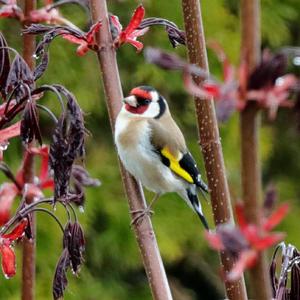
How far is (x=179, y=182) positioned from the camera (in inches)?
81.0

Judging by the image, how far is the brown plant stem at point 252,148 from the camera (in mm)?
557

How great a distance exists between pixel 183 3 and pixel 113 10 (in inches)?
130

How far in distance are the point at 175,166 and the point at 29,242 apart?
2.16 ft

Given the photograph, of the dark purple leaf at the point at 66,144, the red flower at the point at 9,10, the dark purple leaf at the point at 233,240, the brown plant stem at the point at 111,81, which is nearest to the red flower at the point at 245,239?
the dark purple leaf at the point at 233,240

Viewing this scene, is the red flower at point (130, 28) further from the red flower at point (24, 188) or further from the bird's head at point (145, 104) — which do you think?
the bird's head at point (145, 104)

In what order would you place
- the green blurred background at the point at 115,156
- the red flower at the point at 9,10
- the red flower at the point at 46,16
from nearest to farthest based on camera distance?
the red flower at the point at 9,10, the red flower at the point at 46,16, the green blurred background at the point at 115,156

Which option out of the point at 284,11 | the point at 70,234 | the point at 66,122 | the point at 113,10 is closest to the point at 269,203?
the point at 66,122

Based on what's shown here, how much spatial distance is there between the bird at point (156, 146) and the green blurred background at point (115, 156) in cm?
165

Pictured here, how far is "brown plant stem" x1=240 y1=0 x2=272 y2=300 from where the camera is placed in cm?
56

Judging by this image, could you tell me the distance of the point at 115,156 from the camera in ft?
14.4

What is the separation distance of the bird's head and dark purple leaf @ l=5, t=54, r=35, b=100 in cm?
97

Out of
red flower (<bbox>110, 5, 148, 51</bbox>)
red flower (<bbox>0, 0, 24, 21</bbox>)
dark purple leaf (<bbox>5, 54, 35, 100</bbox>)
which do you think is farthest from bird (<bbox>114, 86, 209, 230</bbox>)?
dark purple leaf (<bbox>5, 54, 35, 100</bbox>)

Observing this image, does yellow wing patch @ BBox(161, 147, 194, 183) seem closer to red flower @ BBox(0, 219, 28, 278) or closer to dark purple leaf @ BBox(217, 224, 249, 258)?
red flower @ BBox(0, 219, 28, 278)

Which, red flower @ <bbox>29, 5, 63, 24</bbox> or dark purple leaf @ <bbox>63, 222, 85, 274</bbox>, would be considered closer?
dark purple leaf @ <bbox>63, 222, 85, 274</bbox>
